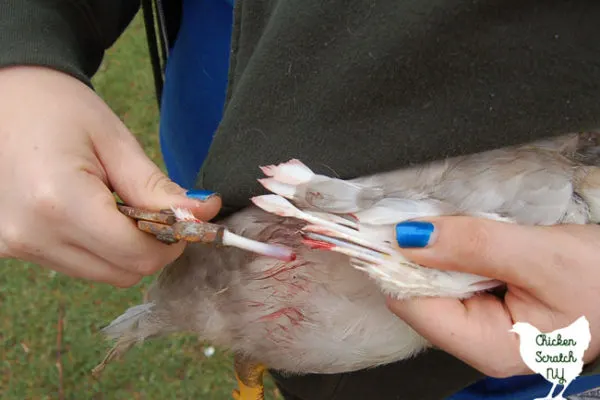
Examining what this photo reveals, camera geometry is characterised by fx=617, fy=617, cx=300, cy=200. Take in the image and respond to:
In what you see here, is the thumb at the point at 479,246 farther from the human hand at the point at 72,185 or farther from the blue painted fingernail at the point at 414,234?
the human hand at the point at 72,185

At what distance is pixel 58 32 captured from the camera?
59cm

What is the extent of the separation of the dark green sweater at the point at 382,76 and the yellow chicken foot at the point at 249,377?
0.25m

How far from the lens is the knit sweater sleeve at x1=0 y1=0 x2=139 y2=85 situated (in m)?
0.55

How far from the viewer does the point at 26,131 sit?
0.51m

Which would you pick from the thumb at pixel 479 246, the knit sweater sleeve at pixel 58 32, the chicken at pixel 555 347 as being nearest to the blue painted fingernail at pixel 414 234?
the thumb at pixel 479 246

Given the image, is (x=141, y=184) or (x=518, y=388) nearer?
(x=141, y=184)

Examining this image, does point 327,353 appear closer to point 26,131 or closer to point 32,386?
point 26,131

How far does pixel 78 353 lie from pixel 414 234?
1.14 meters

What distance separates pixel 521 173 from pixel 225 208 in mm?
270

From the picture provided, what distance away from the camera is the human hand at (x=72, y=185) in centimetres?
50

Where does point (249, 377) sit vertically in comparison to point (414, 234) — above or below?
below

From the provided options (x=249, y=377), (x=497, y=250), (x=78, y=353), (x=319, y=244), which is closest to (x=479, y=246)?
(x=497, y=250)

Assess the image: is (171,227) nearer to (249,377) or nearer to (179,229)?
(179,229)

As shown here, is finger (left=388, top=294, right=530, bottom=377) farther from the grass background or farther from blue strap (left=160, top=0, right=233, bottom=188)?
the grass background
